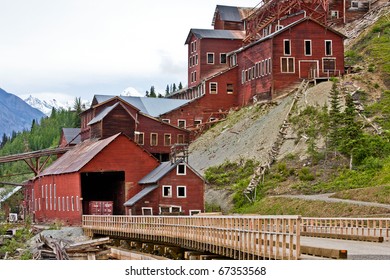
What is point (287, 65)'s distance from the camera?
84.8m

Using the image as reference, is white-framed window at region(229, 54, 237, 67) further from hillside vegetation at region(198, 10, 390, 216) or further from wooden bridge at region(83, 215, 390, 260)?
wooden bridge at region(83, 215, 390, 260)

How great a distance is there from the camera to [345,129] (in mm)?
66250

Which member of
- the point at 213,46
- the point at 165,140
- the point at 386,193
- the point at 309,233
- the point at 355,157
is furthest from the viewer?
the point at 213,46

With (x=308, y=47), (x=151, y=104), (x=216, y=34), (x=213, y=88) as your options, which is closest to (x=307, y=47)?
(x=308, y=47)

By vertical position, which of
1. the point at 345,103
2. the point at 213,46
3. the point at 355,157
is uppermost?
the point at 213,46

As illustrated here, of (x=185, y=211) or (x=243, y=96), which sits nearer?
(x=185, y=211)

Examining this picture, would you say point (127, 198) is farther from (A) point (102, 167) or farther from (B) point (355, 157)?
(B) point (355, 157)

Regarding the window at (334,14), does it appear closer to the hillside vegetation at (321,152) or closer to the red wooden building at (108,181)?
the hillside vegetation at (321,152)

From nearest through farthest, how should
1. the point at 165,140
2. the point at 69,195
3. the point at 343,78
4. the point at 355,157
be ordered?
the point at 355,157 → the point at 69,195 → the point at 343,78 → the point at 165,140

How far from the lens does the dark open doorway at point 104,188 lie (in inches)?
2818

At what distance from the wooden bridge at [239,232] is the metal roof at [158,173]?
7.62 m

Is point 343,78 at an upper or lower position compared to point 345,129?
upper

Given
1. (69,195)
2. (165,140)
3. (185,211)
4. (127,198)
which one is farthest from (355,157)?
(165,140)

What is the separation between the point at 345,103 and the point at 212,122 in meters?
24.5
